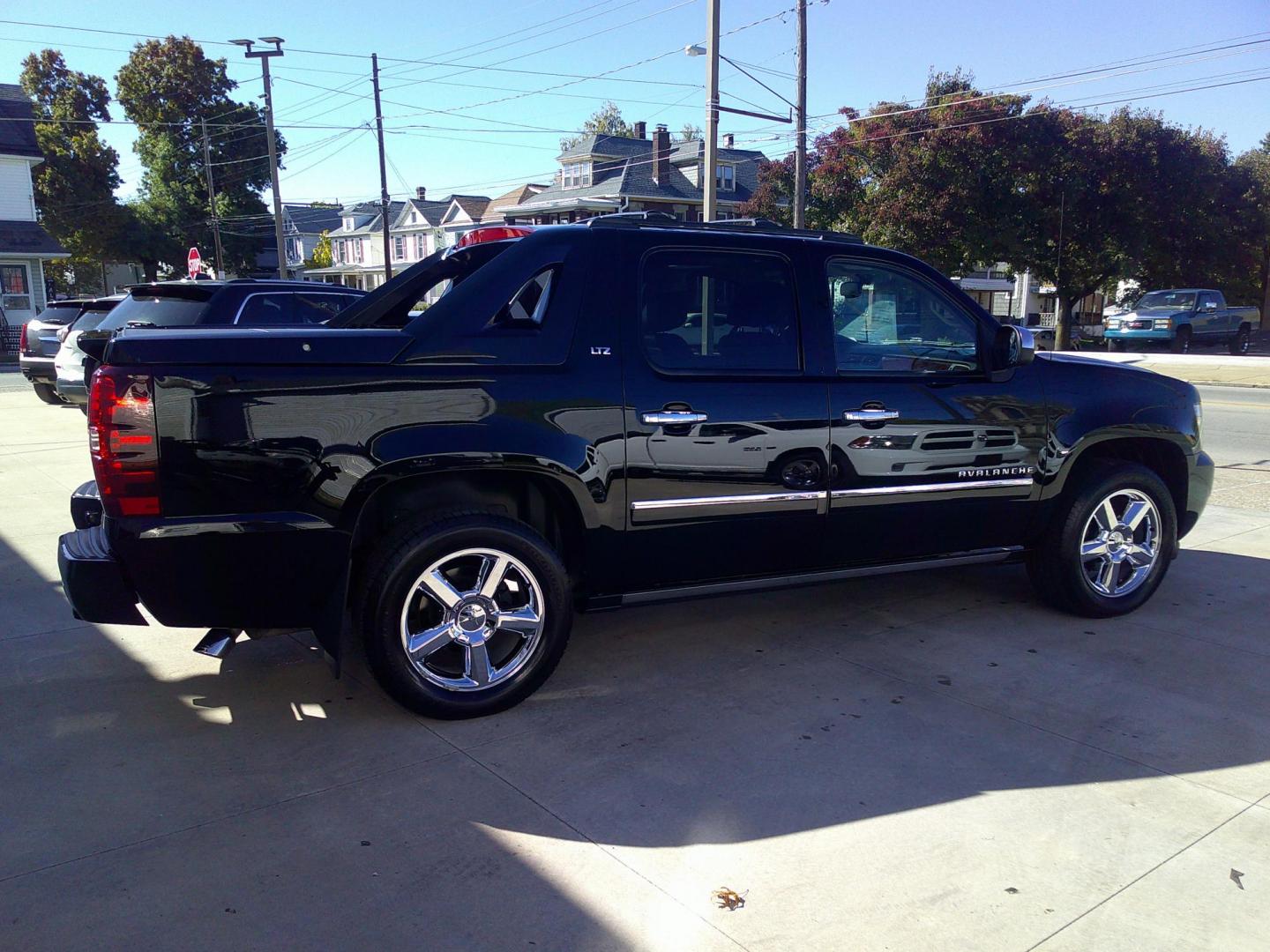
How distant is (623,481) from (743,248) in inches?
47.8

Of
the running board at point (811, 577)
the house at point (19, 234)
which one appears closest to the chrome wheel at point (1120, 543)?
the running board at point (811, 577)

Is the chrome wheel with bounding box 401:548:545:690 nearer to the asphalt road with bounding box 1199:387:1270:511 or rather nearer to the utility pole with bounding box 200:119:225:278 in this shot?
the asphalt road with bounding box 1199:387:1270:511

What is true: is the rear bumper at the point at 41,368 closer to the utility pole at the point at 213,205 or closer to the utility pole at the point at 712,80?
the utility pole at the point at 712,80

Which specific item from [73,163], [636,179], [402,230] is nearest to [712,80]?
[636,179]

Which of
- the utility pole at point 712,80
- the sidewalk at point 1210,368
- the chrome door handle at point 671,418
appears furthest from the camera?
the sidewalk at point 1210,368

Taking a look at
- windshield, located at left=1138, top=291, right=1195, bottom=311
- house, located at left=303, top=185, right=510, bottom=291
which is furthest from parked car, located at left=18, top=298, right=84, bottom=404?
house, located at left=303, top=185, right=510, bottom=291

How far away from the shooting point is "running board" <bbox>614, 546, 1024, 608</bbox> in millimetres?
4227

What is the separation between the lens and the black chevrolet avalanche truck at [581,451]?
3.48 metres

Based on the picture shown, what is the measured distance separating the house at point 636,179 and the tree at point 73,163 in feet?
65.1

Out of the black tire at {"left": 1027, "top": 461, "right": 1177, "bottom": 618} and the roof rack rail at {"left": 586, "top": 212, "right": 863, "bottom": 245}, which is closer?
the roof rack rail at {"left": 586, "top": 212, "right": 863, "bottom": 245}

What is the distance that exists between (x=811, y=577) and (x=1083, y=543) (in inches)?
62.6

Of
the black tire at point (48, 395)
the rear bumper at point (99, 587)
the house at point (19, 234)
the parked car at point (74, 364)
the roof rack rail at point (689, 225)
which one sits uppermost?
the house at point (19, 234)

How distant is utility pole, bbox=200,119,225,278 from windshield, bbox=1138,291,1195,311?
40920 millimetres

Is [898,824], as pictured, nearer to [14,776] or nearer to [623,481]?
[623,481]
